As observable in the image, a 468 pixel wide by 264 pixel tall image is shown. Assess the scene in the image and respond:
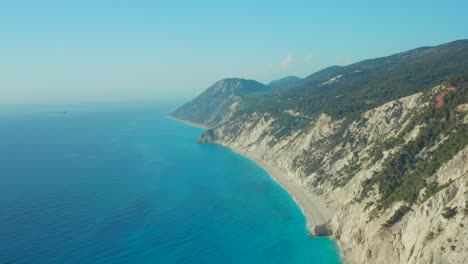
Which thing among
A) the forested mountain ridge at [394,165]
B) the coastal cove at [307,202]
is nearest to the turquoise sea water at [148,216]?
the coastal cove at [307,202]

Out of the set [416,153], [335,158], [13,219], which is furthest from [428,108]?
[13,219]

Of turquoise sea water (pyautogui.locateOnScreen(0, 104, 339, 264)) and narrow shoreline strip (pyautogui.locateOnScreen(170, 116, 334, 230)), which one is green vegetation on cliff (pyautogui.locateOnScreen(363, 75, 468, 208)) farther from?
turquoise sea water (pyautogui.locateOnScreen(0, 104, 339, 264))

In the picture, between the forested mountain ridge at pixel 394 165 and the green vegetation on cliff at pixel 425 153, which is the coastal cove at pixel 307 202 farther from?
the green vegetation on cliff at pixel 425 153

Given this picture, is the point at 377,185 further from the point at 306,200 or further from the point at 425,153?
the point at 306,200

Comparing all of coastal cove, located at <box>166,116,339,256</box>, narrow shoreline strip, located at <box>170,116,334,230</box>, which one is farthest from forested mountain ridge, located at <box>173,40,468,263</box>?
narrow shoreline strip, located at <box>170,116,334,230</box>

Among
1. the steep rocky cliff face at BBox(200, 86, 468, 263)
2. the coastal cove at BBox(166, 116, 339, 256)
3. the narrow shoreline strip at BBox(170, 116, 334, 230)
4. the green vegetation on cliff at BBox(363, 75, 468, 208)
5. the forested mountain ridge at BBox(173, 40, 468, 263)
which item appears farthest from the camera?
the narrow shoreline strip at BBox(170, 116, 334, 230)

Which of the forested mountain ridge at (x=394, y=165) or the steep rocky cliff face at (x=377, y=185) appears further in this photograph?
the forested mountain ridge at (x=394, y=165)

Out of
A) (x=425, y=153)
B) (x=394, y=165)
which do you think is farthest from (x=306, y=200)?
(x=425, y=153)
